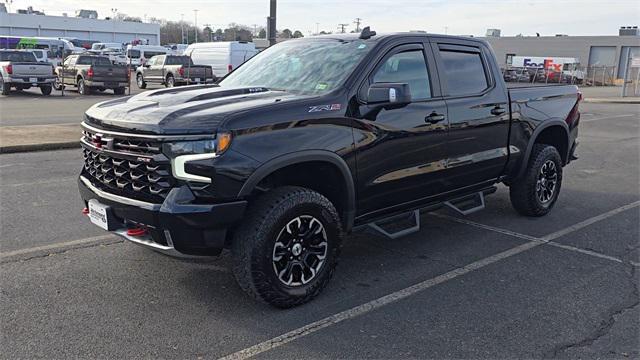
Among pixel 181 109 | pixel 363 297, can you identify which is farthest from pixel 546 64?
pixel 181 109

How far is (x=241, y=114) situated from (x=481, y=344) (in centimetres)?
208

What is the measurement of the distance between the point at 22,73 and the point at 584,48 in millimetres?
60235

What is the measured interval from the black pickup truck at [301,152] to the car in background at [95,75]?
20096 mm

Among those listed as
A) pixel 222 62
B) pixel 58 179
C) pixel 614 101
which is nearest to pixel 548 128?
pixel 58 179

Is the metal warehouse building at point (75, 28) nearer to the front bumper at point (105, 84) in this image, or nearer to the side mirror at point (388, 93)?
the front bumper at point (105, 84)

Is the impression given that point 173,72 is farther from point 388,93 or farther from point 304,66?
point 388,93

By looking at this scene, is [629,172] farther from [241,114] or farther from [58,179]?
[58,179]

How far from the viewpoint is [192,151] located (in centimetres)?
356

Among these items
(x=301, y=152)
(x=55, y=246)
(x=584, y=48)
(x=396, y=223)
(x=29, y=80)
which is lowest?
(x=55, y=246)

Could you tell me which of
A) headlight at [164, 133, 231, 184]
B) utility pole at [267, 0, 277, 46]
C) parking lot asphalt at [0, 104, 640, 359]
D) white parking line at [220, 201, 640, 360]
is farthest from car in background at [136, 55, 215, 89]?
headlight at [164, 133, 231, 184]

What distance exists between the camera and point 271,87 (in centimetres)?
477

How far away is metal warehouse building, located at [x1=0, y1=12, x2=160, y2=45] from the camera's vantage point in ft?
278

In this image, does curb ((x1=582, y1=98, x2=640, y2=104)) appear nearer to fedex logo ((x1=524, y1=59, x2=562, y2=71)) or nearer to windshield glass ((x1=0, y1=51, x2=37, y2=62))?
fedex logo ((x1=524, y1=59, x2=562, y2=71))

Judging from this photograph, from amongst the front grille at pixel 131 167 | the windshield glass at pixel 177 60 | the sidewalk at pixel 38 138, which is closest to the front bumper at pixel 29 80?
the windshield glass at pixel 177 60
